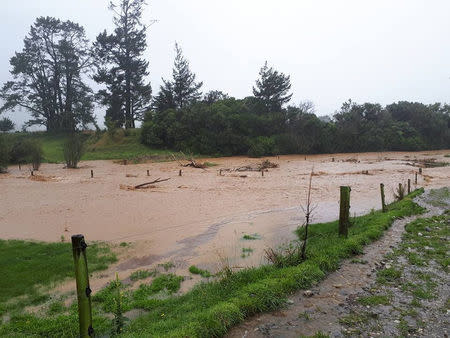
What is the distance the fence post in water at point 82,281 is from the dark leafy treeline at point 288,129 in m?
33.3

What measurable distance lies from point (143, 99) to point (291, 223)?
36043mm

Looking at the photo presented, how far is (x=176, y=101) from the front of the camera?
44.2 metres

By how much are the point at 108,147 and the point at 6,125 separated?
1690cm

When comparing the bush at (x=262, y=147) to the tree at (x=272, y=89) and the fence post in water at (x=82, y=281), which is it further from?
the fence post in water at (x=82, y=281)

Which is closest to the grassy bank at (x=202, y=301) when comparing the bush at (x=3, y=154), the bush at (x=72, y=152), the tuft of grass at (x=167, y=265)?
the tuft of grass at (x=167, y=265)

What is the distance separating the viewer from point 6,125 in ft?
139

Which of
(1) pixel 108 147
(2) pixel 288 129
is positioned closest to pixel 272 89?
(2) pixel 288 129

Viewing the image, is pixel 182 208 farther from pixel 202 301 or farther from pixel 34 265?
pixel 202 301

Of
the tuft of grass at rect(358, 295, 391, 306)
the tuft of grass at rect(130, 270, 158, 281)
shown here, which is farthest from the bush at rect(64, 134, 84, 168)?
the tuft of grass at rect(358, 295, 391, 306)

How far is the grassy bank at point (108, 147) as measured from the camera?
3275cm

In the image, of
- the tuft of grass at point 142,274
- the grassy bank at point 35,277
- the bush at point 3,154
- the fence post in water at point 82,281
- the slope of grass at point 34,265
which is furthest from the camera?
the bush at point 3,154

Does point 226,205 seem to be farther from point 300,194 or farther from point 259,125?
point 259,125

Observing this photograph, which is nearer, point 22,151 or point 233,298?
point 233,298

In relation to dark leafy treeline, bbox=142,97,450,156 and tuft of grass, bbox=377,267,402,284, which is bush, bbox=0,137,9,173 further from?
tuft of grass, bbox=377,267,402,284
